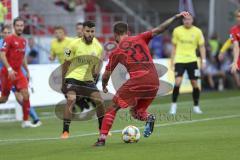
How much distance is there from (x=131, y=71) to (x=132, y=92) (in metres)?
0.36

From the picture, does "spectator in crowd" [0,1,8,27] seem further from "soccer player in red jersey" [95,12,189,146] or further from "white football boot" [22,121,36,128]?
"soccer player in red jersey" [95,12,189,146]

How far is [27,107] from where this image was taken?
17.2m

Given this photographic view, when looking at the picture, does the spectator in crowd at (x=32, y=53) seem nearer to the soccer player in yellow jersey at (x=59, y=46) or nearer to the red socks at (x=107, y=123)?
the soccer player in yellow jersey at (x=59, y=46)

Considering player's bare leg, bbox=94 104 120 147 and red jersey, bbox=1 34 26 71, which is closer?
player's bare leg, bbox=94 104 120 147

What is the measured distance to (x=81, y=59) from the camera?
14617 millimetres

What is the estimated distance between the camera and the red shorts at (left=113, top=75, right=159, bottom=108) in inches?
490

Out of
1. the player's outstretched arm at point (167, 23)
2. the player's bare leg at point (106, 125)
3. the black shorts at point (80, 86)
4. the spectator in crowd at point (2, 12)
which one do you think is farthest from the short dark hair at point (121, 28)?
the spectator in crowd at point (2, 12)

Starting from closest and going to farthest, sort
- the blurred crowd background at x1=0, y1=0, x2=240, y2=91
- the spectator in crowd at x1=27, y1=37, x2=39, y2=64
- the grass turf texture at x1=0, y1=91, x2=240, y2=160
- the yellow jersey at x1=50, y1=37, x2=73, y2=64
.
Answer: the grass turf texture at x1=0, y1=91, x2=240, y2=160, the yellow jersey at x1=50, y1=37, x2=73, y2=64, the spectator in crowd at x1=27, y1=37, x2=39, y2=64, the blurred crowd background at x1=0, y1=0, x2=240, y2=91

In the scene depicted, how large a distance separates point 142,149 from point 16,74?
589 cm

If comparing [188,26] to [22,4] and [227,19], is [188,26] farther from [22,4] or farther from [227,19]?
[227,19]

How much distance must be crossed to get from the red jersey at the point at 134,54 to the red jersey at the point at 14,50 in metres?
4.97

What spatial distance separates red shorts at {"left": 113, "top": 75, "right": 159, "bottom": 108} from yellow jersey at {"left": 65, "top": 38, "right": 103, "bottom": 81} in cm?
213

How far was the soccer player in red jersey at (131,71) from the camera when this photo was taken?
12.3 metres

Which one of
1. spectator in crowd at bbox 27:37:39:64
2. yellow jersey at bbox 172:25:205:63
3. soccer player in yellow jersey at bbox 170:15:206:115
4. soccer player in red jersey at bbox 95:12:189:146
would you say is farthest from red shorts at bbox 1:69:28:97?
spectator in crowd at bbox 27:37:39:64
